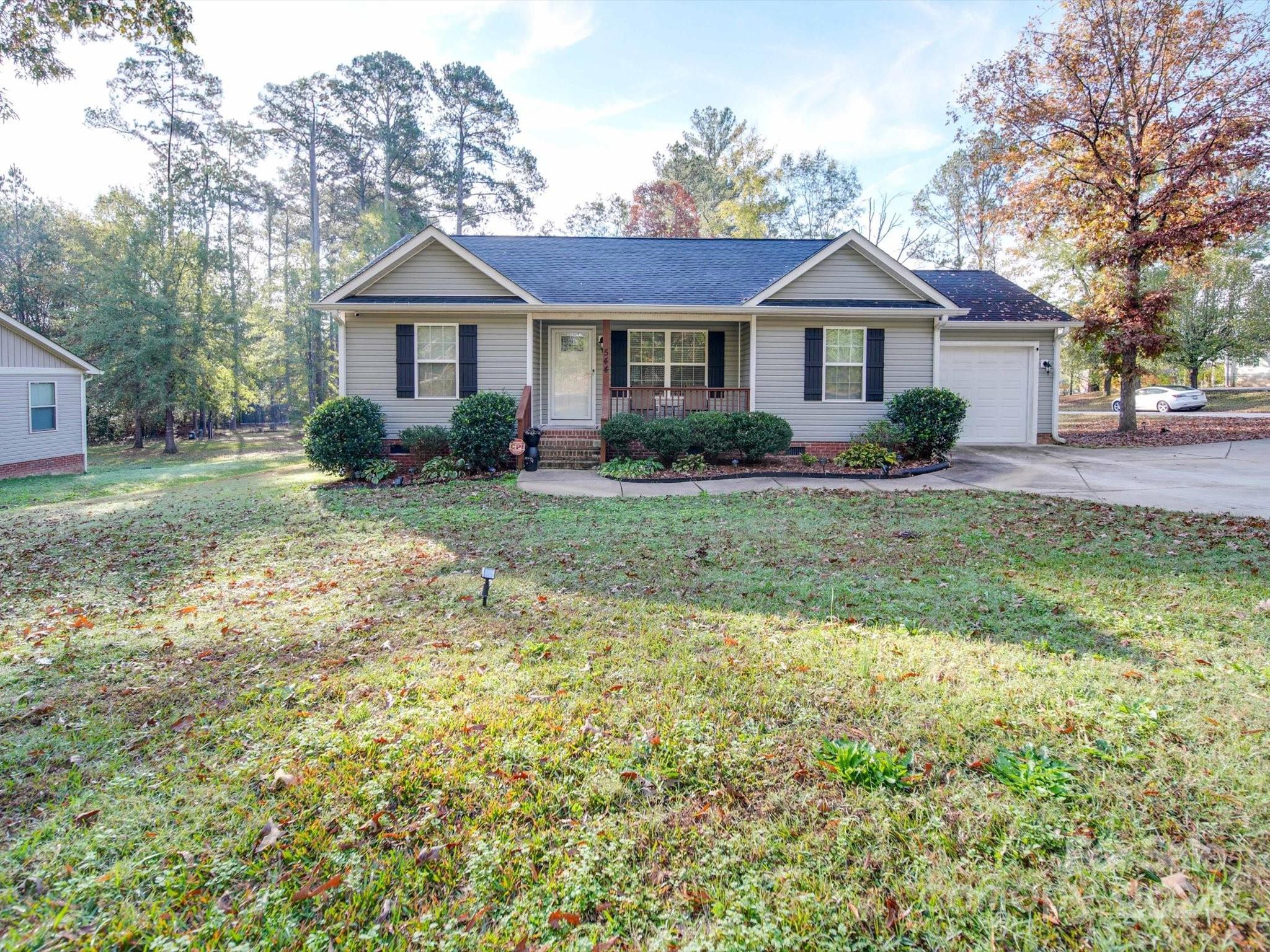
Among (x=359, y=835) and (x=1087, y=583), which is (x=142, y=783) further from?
(x=1087, y=583)

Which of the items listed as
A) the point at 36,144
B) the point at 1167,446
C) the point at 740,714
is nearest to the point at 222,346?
the point at 36,144

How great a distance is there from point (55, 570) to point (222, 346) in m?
21.8

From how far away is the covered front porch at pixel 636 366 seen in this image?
13391 mm

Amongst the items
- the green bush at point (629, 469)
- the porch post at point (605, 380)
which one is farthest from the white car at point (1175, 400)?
the green bush at point (629, 469)

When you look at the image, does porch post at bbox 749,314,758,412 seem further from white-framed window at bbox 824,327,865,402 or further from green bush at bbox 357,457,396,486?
green bush at bbox 357,457,396,486

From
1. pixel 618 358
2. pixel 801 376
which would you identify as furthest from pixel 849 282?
pixel 618 358

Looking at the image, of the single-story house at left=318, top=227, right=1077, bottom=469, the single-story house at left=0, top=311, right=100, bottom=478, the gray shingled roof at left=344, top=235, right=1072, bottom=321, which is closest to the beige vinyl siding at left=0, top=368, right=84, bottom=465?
the single-story house at left=0, top=311, right=100, bottom=478

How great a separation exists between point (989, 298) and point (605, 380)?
10478 millimetres

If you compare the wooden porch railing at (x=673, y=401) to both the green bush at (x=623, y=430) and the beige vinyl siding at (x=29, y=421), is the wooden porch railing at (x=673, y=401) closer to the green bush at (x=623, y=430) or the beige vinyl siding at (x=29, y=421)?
the green bush at (x=623, y=430)

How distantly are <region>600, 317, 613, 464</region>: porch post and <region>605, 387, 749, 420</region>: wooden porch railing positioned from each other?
194 mm

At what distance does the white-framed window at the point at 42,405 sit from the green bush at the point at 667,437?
16.7 metres

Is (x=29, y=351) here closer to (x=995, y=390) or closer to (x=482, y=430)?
(x=482, y=430)

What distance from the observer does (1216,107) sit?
15.1m

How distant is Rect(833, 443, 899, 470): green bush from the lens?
467 inches
